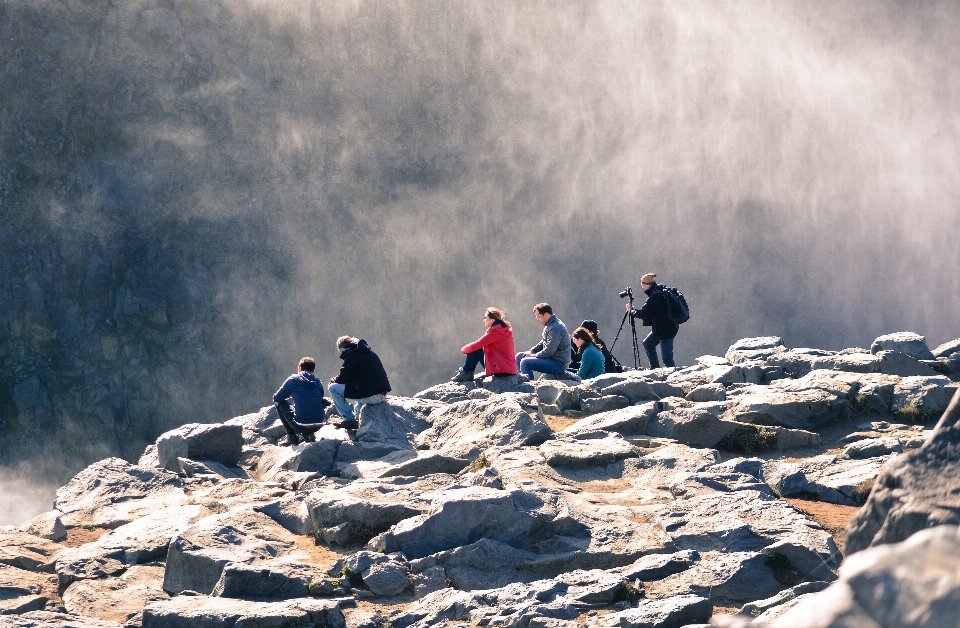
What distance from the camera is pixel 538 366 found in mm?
15672

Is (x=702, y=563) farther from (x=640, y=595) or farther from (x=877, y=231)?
(x=877, y=231)

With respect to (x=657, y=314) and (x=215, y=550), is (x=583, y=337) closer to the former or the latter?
(x=657, y=314)

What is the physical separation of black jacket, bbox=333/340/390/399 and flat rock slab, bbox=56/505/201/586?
3.44m

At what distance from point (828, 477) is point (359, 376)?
631 cm

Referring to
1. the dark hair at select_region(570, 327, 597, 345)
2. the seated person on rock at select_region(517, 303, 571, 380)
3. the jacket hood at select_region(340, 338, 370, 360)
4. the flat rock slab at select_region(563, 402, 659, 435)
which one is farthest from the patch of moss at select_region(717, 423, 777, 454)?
the dark hair at select_region(570, 327, 597, 345)

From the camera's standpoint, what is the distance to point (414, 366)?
61000mm

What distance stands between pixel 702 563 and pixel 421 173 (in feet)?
205

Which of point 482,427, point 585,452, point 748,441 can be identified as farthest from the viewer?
point 482,427

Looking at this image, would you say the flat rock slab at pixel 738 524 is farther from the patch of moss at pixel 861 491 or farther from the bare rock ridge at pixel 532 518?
the patch of moss at pixel 861 491

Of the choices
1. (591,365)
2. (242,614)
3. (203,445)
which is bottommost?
(242,614)

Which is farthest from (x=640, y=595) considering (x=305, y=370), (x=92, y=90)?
(x=92, y=90)

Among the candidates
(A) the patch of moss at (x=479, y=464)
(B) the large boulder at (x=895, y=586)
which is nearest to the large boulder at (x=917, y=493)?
(B) the large boulder at (x=895, y=586)

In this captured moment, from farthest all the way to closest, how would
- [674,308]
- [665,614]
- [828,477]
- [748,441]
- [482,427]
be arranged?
1. [674,308]
2. [482,427]
3. [748,441]
4. [828,477]
5. [665,614]

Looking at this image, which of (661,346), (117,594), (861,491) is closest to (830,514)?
(861,491)
